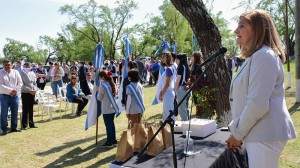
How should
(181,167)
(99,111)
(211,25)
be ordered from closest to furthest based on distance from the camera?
(181,167)
(211,25)
(99,111)

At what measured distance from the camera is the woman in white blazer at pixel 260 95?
2211mm

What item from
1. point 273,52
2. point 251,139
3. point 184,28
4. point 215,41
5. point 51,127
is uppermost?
point 184,28

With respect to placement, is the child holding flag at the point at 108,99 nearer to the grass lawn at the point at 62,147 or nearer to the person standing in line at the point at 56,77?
the grass lawn at the point at 62,147

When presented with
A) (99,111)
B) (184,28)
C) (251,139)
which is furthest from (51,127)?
(184,28)

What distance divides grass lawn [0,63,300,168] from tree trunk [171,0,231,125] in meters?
1.45

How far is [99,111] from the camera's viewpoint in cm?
766

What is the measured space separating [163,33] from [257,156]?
5399 centimetres

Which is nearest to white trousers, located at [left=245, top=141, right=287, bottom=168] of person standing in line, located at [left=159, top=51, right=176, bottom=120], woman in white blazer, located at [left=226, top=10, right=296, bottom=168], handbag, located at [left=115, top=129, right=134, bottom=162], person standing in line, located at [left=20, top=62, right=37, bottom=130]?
woman in white blazer, located at [left=226, top=10, right=296, bottom=168]

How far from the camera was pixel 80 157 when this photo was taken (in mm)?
6410

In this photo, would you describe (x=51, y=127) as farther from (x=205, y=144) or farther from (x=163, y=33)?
(x=163, y=33)

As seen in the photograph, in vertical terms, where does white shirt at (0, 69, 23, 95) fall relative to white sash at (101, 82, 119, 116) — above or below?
above

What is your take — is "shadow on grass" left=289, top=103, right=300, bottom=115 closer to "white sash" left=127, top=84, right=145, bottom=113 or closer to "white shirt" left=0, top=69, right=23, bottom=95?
"white sash" left=127, top=84, right=145, bottom=113

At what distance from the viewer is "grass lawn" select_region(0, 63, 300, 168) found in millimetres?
6027

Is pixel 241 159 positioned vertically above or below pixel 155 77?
below
